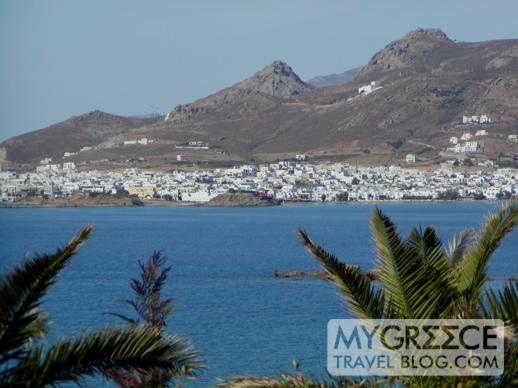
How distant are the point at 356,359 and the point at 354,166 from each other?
114m

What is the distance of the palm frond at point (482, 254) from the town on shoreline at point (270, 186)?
308ft

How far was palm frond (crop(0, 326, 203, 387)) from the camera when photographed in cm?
408

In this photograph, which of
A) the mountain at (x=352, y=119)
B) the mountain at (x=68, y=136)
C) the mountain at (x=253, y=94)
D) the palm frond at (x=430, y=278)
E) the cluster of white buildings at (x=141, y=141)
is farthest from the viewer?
the mountain at (x=253, y=94)

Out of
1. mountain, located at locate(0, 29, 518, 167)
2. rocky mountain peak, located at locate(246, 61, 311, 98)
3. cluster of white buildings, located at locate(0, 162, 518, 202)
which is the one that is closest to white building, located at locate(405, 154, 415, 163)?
mountain, located at locate(0, 29, 518, 167)

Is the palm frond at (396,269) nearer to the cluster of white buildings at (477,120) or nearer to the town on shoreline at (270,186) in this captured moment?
the town on shoreline at (270,186)

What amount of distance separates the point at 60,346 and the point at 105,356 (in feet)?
0.57

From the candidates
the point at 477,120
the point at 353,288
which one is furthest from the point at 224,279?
the point at 477,120

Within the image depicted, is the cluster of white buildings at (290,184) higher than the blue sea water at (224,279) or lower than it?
higher

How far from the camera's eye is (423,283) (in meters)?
5.10

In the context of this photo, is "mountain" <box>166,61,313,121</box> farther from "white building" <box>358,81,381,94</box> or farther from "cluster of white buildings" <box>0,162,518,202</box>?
"cluster of white buildings" <box>0,162,518,202</box>

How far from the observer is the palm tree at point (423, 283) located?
495cm

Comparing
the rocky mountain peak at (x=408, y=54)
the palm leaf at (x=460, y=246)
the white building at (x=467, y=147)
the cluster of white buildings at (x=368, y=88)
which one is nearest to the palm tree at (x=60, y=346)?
the palm leaf at (x=460, y=246)

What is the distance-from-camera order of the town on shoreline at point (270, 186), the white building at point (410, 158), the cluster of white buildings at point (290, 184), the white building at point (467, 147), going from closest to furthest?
1. the town on shoreline at point (270, 186)
2. the cluster of white buildings at point (290, 184)
3. the white building at point (467, 147)
4. the white building at point (410, 158)

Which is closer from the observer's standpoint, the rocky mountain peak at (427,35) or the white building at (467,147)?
the white building at (467,147)
